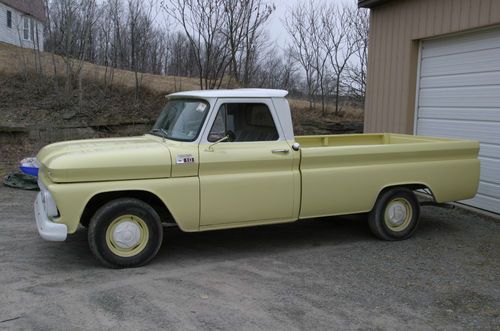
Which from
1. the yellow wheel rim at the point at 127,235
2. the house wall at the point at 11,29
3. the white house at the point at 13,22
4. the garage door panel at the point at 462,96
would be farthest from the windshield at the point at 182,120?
the white house at the point at 13,22

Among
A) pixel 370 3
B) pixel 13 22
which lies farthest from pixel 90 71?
pixel 13 22

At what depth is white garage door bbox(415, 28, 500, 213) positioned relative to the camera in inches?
324

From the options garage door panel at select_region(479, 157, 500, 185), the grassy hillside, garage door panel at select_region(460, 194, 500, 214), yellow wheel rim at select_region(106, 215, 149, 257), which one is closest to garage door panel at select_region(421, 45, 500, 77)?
garage door panel at select_region(479, 157, 500, 185)

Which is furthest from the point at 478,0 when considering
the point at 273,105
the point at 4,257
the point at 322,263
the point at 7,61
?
the point at 7,61

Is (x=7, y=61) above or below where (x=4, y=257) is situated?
above

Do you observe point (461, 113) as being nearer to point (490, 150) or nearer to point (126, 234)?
point (490, 150)

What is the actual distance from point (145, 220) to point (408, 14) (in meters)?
7.01

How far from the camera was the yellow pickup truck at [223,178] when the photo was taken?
521cm

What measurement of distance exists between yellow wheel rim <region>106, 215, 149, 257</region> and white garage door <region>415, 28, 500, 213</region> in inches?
225

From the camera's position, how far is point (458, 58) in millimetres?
8945

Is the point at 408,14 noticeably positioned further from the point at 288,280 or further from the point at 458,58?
the point at 288,280

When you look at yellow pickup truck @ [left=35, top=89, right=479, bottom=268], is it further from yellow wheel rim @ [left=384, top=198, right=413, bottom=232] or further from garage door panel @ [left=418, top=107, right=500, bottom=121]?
garage door panel @ [left=418, top=107, right=500, bottom=121]

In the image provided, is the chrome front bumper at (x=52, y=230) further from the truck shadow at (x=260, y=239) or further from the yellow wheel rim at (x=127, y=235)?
the truck shadow at (x=260, y=239)

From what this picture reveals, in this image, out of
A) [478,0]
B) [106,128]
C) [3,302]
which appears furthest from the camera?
[106,128]
